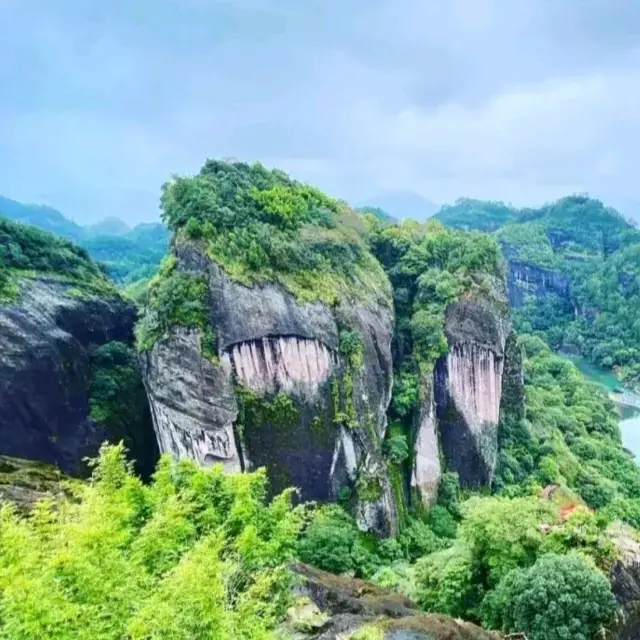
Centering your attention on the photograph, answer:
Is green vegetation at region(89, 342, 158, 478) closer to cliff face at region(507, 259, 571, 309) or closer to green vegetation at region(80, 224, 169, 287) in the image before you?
green vegetation at region(80, 224, 169, 287)

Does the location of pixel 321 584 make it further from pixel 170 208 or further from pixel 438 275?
pixel 438 275

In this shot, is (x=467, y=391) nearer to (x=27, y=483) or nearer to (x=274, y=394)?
(x=274, y=394)

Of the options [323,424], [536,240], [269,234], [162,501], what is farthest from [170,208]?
[536,240]

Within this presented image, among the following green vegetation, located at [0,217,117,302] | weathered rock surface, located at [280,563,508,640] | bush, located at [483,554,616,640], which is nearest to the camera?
weathered rock surface, located at [280,563,508,640]

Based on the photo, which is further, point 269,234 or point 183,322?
point 269,234

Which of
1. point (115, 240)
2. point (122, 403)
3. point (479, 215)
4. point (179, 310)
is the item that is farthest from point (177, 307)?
point (479, 215)

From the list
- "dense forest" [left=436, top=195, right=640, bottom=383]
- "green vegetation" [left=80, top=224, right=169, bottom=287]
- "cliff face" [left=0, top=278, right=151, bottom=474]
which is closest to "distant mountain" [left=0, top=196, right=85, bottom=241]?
"green vegetation" [left=80, top=224, right=169, bottom=287]
